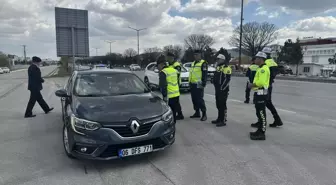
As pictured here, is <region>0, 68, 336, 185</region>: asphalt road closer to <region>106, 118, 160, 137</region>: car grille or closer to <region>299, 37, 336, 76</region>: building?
<region>106, 118, 160, 137</region>: car grille

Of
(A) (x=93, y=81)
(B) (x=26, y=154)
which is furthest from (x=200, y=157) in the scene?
(B) (x=26, y=154)

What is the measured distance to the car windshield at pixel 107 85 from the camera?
4598 millimetres

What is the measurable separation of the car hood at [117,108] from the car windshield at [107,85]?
0.31m

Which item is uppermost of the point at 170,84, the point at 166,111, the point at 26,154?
the point at 170,84

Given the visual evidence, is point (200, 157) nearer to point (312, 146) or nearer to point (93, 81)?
point (312, 146)

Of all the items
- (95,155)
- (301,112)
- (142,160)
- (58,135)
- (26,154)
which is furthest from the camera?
(301,112)

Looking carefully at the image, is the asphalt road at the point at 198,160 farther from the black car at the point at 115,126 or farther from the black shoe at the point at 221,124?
the black car at the point at 115,126

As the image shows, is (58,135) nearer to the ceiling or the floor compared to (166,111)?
nearer to the floor

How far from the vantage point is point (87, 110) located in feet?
12.2

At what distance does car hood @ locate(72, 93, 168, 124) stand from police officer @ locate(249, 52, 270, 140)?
1.93 metres

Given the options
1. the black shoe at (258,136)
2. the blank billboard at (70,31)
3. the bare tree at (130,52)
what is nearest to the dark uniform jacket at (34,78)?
the black shoe at (258,136)

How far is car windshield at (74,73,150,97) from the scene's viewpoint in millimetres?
4598

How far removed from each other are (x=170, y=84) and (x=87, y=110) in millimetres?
2398

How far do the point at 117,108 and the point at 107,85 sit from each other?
3.95 feet
